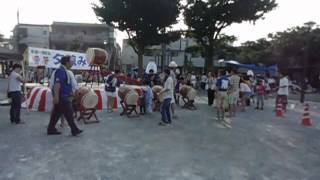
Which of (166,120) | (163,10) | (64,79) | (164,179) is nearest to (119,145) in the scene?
(64,79)

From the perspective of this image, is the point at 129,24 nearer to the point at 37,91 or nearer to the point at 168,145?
the point at 37,91

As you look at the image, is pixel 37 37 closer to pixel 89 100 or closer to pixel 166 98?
pixel 89 100

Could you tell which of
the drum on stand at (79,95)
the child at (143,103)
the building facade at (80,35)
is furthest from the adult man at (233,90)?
the building facade at (80,35)

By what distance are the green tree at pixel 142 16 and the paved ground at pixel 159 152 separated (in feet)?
82.8

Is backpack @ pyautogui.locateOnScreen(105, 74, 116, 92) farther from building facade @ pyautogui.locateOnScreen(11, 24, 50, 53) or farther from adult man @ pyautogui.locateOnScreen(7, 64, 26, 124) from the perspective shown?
building facade @ pyautogui.locateOnScreen(11, 24, 50, 53)

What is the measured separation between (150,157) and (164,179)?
149 centimetres

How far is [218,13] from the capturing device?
38250mm

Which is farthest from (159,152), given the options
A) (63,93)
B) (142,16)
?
(142,16)

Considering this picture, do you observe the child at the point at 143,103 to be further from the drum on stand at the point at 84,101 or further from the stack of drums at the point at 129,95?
the drum on stand at the point at 84,101

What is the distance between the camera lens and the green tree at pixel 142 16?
36312mm

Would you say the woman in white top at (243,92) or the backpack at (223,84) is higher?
the backpack at (223,84)

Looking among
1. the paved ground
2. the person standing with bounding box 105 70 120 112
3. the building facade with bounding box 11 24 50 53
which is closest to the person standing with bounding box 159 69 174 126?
the paved ground

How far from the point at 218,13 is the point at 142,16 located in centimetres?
741

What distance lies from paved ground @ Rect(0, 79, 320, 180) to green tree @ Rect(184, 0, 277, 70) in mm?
26966
